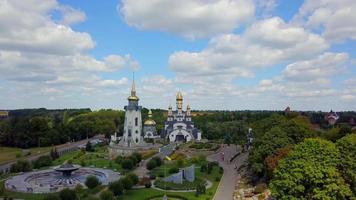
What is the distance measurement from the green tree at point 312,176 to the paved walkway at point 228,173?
920cm

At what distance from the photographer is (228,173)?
52.2 metres

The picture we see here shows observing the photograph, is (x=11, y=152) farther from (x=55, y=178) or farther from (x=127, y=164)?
(x=127, y=164)

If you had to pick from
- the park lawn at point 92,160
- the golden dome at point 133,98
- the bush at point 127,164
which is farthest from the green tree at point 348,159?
the golden dome at point 133,98

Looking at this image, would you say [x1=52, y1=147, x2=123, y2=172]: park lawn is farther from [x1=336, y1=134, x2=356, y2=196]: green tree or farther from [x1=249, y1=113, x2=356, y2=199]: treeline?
[x1=336, y1=134, x2=356, y2=196]: green tree

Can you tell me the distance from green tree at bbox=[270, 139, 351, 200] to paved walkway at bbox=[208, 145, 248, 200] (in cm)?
920

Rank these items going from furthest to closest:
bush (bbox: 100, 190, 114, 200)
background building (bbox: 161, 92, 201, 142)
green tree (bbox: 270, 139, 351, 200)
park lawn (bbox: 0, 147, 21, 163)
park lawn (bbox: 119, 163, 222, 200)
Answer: background building (bbox: 161, 92, 201, 142) < park lawn (bbox: 0, 147, 21, 163) < park lawn (bbox: 119, 163, 222, 200) < bush (bbox: 100, 190, 114, 200) < green tree (bbox: 270, 139, 351, 200)

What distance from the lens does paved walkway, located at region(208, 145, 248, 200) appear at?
3962 centimetres

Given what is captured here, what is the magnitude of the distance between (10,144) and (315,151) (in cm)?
7470

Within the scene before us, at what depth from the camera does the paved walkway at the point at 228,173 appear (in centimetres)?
3962

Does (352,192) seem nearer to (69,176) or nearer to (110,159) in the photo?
(69,176)

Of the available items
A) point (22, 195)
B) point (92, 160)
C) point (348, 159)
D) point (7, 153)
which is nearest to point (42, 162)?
point (92, 160)

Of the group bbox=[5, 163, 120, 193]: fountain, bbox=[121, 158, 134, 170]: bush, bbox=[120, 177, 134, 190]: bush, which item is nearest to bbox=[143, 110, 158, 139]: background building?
bbox=[121, 158, 134, 170]: bush

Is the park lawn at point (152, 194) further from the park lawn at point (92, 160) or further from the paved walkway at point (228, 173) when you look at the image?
the park lawn at point (92, 160)

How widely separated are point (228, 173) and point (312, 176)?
79.1ft
